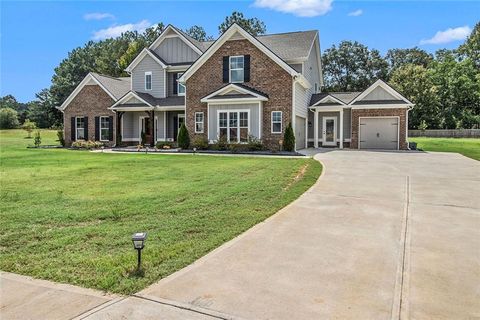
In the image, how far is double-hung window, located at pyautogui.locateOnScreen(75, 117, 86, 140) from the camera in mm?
28797

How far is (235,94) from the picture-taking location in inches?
870

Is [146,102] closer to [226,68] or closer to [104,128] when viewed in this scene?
[104,128]

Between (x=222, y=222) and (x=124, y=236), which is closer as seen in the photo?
(x=124, y=236)

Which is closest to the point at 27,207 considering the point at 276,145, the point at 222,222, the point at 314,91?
the point at 222,222

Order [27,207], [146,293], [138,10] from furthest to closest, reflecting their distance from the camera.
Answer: [138,10], [27,207], [146,293]

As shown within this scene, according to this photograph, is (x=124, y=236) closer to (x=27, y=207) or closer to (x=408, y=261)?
(x=27, y=207)

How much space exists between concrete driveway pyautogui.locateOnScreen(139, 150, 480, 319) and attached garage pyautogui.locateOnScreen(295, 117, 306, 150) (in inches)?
607

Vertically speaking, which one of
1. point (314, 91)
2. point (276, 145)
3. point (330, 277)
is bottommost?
point (330, 277)

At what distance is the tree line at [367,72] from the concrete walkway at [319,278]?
4266 centimetres

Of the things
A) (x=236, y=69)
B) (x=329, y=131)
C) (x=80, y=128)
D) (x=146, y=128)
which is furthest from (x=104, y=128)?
(x=329, y=131)

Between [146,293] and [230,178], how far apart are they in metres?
6.99

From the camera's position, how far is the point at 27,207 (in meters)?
6.88

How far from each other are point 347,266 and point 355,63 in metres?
57.3

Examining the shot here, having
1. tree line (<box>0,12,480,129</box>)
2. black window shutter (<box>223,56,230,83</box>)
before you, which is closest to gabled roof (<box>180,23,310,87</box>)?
black window shutter (<box>223,56,230,83</box>)
